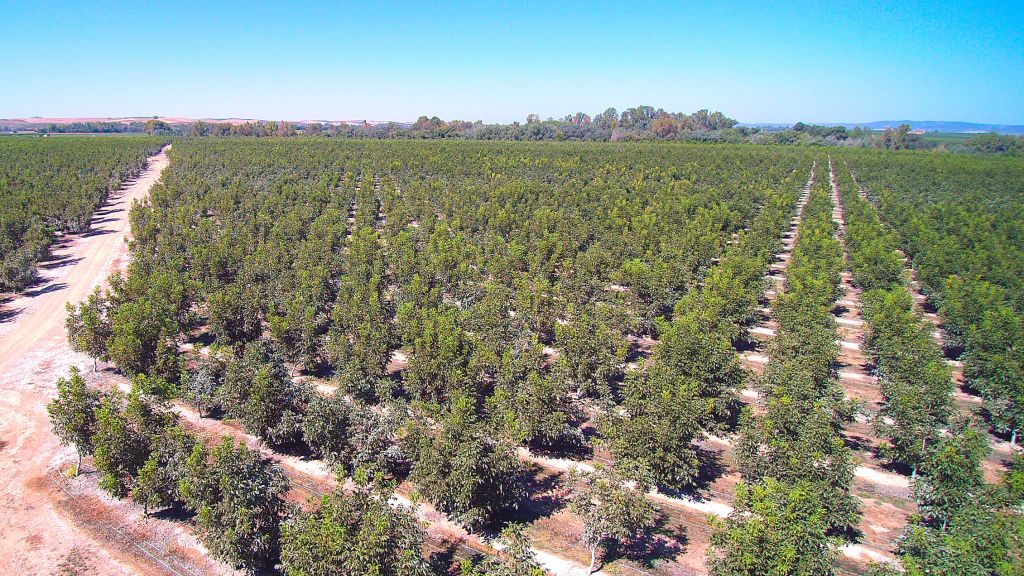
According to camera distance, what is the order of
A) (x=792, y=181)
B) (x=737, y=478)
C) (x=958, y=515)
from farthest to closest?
(x=792, y=181) → (x=737, y=478) → (x=958, y=515)

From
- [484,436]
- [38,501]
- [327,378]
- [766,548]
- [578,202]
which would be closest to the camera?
[766,548]

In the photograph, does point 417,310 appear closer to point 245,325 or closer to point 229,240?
point 245,325

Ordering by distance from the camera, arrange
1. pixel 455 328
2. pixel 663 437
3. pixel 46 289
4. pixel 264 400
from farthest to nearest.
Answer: pixel 46 289
pixel 455 328
pixel 264 400
pixel 663 437

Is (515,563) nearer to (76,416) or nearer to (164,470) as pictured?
(164,470)

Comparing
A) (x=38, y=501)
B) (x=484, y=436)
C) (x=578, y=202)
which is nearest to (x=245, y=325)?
(x=38, y=501)

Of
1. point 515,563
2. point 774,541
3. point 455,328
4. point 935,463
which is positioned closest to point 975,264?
point 935,463

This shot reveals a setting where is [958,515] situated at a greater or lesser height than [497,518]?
greater

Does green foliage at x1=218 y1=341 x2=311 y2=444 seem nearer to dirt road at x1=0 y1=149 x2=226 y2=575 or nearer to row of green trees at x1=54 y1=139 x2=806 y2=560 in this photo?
row of green trees at x1=54 y1=139 x2=806 y2=560
